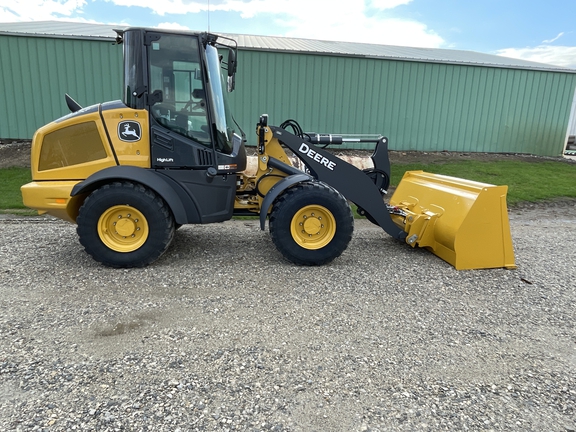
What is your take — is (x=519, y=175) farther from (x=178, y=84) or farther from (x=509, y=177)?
(x=178, y=84)

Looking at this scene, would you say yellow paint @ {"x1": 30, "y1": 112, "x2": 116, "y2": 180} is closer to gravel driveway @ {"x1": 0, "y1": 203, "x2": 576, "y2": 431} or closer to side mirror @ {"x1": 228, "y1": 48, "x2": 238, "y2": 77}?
gravel driveway @ {"x1": 0, "y1": 203, "x2": 576, "y2": 431}

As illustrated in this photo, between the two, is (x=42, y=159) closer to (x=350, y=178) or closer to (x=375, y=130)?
(x=350, y=178)

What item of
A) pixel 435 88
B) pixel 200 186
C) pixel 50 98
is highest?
pixel 435 88

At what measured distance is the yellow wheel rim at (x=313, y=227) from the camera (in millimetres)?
4844

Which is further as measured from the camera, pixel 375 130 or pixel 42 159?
pixel 375 130

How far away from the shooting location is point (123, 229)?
466cm

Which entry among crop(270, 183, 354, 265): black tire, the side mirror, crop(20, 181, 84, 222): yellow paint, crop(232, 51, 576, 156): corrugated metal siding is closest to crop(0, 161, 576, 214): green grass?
crop(232, 51, 576, 156): corrugated metal siding

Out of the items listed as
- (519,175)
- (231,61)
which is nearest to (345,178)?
(231,61)

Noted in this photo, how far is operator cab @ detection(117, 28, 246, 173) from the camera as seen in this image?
4.46 metres

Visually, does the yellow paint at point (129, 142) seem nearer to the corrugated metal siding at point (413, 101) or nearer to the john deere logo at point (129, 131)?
the john deere logo at point (129, 131)

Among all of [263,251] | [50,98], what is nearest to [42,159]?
[263,251]

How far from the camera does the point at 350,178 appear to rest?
5230mm

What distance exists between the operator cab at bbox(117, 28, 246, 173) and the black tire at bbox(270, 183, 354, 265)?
87cm

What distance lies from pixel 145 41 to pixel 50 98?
9.90m
